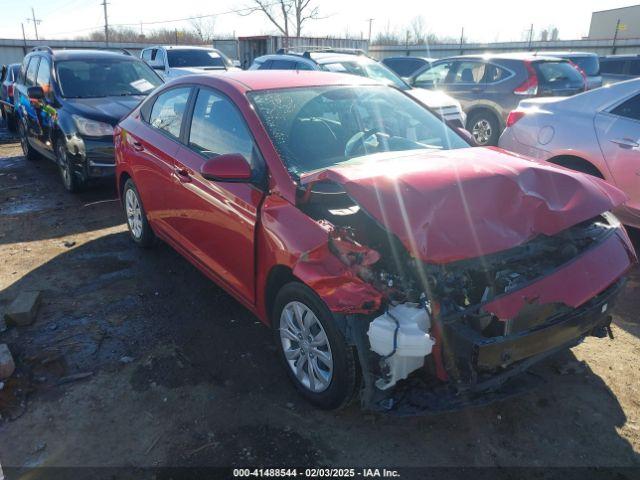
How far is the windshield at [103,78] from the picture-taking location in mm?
7270

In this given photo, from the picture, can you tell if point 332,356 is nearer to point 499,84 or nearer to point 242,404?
point 242,404

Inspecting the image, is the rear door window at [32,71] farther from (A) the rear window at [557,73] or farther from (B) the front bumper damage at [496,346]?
(A) the rear window at [557,73]

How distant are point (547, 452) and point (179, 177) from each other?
3090 mm

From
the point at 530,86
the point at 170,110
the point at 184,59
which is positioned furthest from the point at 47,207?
the point at 184,59

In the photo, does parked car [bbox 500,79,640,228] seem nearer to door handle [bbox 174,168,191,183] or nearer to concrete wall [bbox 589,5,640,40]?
door handle [bbox 174,168,191,183]

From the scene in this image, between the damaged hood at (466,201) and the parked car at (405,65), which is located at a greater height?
the parked car at (405,65)

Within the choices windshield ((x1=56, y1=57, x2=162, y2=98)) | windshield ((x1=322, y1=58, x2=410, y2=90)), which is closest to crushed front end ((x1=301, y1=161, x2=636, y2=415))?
windshield ((x1=56, y1=57, x2=162, y2=98))

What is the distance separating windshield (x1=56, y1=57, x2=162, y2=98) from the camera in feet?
23.9

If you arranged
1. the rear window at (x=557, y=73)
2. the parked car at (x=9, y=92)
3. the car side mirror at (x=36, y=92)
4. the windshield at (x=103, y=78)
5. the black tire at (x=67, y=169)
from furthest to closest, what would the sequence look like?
the parked car at (x=9, y=92)
the rear window at (x=557, y=73)
the windshield at (x=103, y=78)
the car side mirror at (x=36, y=92)
the black tire at (x=67, y=169)

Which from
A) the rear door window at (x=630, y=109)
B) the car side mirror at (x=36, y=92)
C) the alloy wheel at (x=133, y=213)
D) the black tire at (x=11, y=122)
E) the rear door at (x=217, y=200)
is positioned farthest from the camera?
the black tire at (x=11, y=122)

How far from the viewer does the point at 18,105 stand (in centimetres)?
909

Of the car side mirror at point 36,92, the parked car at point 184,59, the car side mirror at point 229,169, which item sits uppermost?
the parked car at point 184,59

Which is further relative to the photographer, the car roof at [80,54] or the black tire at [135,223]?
the car roof at [80,54]

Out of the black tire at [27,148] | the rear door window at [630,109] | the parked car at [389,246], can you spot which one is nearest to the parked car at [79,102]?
the black tire at [27,148]
